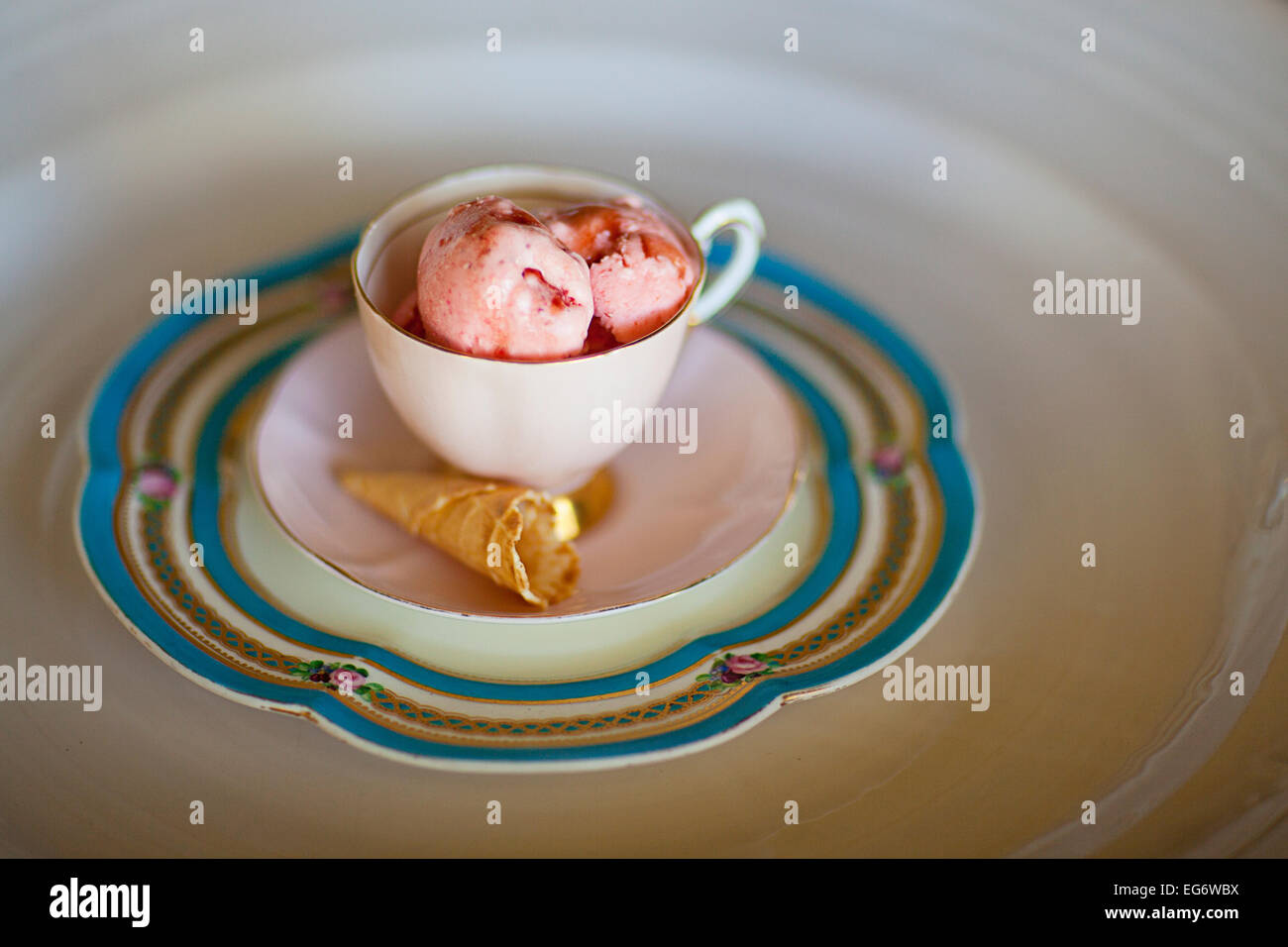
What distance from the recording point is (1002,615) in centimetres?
73

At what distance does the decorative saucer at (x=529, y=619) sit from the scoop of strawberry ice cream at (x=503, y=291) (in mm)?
153

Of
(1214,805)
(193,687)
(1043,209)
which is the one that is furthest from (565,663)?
(1043,209)

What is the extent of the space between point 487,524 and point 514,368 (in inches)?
4.1

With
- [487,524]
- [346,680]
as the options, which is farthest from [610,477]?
[346,680]

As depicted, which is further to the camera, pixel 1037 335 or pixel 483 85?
pixel 483 85

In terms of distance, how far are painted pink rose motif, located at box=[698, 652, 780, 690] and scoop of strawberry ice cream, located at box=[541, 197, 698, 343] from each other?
0.69ft

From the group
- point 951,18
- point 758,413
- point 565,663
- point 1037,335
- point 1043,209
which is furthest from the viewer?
point 951,18

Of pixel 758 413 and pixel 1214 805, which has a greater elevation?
pixel 758 413

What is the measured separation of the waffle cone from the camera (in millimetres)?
700

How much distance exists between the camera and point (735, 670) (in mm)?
681

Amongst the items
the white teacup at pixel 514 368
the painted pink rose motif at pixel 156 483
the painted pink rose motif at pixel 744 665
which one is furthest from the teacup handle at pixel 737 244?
the painted pink rose motif at pixel 156 483

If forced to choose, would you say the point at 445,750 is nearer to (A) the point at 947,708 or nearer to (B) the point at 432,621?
(B) the point at 432,621

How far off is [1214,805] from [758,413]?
374 mm
